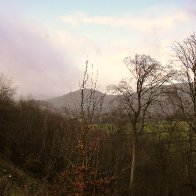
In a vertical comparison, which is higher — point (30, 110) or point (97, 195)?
point (30, 110)

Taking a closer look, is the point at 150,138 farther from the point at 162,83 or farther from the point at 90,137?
the point at 90,137

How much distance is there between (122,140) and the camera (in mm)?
42594

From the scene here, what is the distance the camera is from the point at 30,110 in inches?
1911

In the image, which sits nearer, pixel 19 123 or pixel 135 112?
pixel 135 112

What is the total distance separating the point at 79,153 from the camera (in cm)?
970

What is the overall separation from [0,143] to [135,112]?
54.5 feet

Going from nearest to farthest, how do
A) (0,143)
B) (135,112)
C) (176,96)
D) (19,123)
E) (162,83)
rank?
(176,96), (162,83), (135,112), (0,143), (19,123)

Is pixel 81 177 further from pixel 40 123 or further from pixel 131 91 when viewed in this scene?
pixel 40 123

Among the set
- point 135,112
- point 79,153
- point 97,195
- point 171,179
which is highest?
point 135,112

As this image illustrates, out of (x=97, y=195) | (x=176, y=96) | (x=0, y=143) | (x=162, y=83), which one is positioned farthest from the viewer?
(x=0, y=143)

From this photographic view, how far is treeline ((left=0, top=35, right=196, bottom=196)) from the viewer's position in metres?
10.3

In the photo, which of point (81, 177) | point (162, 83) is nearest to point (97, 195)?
point (81, 177)

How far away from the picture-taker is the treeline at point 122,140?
10.3 m

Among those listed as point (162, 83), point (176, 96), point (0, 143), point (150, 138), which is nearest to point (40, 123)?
point (0, 143)
